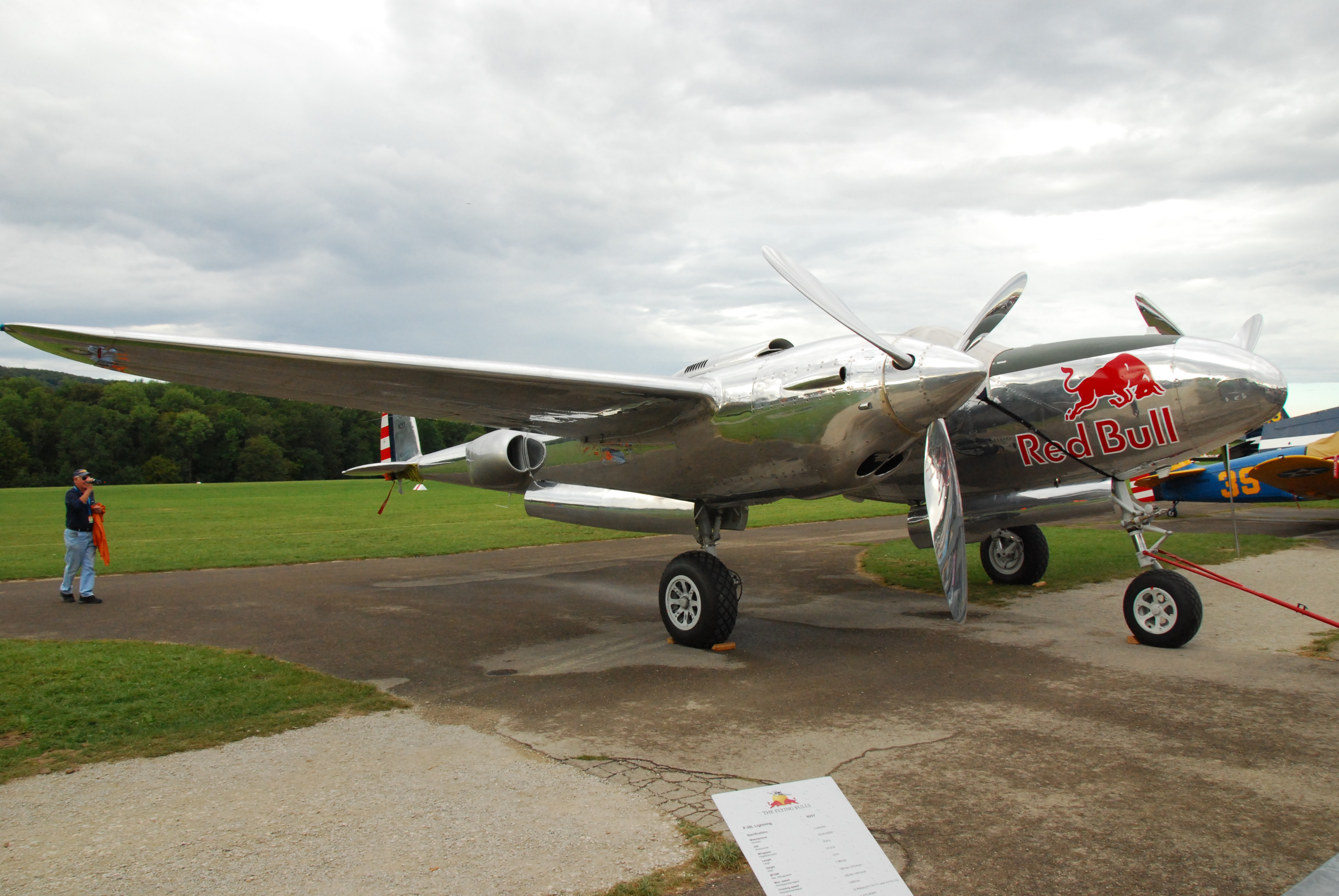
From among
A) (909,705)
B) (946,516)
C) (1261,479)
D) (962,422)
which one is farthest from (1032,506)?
(1261,479)

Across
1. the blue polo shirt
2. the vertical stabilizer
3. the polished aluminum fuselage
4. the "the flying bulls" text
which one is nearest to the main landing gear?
the polished aluminum fuselage

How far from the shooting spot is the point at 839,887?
2348 millimetres

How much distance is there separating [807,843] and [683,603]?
17.9 ft

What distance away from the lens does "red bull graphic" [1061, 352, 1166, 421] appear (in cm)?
736

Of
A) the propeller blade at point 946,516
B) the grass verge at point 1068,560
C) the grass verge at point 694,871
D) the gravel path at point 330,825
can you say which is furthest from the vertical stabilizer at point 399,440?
the grass verge at point 694,871

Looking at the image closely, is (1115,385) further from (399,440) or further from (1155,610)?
(399,440)

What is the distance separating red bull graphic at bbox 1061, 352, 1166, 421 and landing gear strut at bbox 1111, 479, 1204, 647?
99 centimetres

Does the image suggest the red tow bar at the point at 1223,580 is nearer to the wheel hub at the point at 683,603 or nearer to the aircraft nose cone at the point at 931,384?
the aircraft nose cone at the point at 931,384

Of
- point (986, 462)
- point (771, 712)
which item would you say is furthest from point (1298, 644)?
point (771, 712)

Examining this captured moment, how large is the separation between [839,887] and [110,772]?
447 centimetres

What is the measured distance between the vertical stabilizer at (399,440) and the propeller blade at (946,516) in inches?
448

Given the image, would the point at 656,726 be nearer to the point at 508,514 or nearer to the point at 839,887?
the point at 839,887

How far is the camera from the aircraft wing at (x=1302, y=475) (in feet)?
55.8

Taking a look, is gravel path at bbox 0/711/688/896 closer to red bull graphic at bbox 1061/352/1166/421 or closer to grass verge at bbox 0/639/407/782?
grass verge at bbox 0/639/407/782
